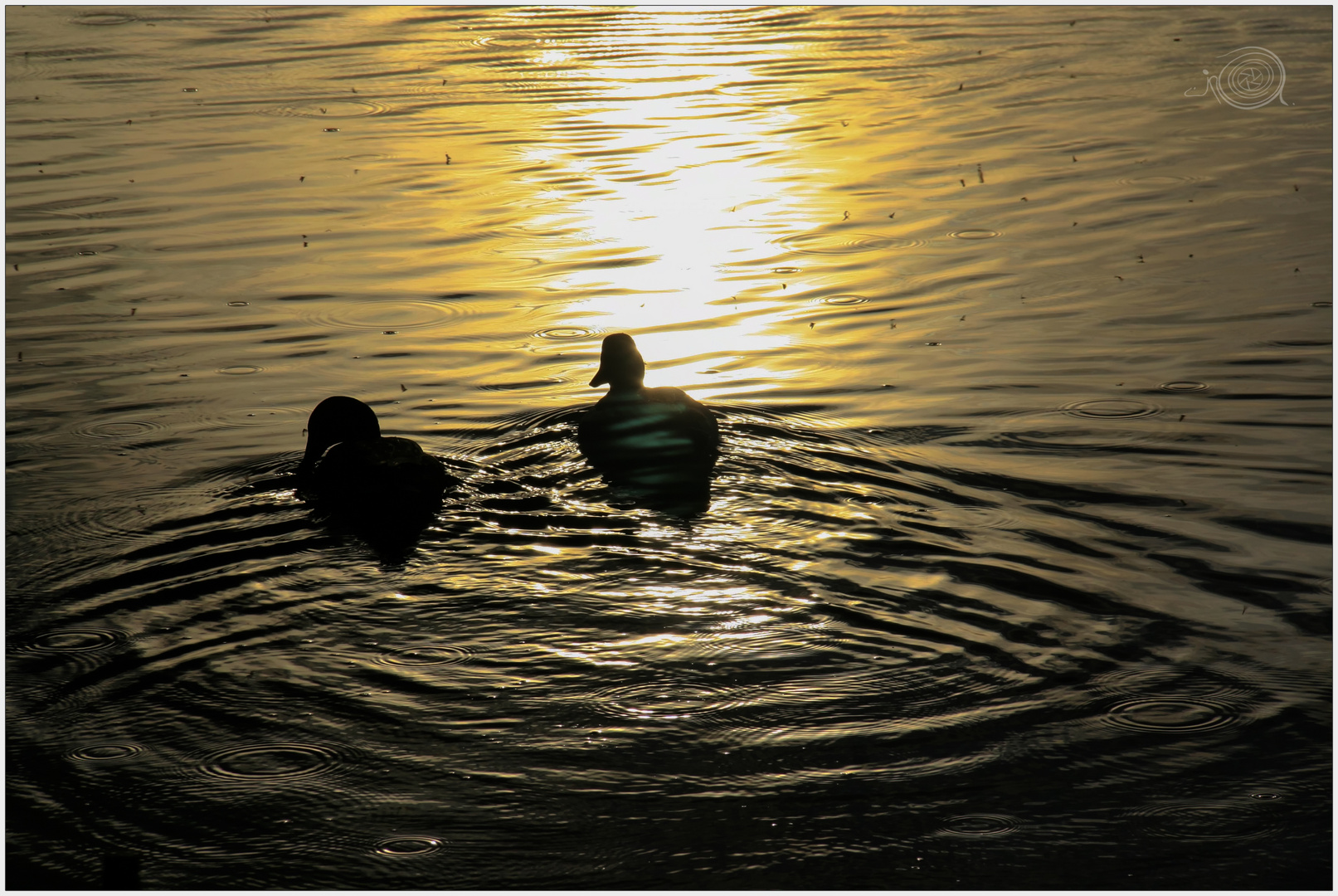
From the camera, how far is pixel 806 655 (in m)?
6.70

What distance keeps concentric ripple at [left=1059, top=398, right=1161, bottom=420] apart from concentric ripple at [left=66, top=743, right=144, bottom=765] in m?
6.60

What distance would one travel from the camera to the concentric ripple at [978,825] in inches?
213

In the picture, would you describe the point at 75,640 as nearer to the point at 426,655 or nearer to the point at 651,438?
the point at 426,655

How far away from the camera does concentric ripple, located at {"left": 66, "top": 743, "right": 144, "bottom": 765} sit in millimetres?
6078

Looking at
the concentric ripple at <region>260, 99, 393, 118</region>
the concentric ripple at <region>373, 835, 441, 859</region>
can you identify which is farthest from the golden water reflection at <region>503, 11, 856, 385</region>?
the concentric ripple at <region>373, 835, 441, 859</region>

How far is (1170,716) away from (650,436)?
12.8 ft

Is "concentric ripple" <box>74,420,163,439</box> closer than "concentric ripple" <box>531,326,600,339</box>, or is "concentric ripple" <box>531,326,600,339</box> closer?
"concentric ripple" <box>74,420,163,439</box>

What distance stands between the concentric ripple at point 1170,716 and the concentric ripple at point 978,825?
0.94 metres

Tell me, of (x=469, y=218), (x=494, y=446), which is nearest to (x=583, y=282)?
(x=469, y=218)

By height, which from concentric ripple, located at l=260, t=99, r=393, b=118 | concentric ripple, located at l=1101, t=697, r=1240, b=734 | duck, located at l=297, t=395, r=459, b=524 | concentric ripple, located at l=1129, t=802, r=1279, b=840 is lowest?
concentric ripple, located at l=1129, t=802, r=1279, b=840

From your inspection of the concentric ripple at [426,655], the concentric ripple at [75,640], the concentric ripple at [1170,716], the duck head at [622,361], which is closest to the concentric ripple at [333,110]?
the duck head at [622,361]

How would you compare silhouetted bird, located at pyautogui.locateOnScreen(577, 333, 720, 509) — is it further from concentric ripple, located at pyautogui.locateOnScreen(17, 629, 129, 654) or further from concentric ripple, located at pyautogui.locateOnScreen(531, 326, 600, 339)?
concentric ripple, located at pyautogui.locateOnScreen(17, 629, 129, 654)

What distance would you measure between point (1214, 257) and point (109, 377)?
32.1 ft

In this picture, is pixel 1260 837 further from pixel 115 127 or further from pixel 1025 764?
pixel 115 127
